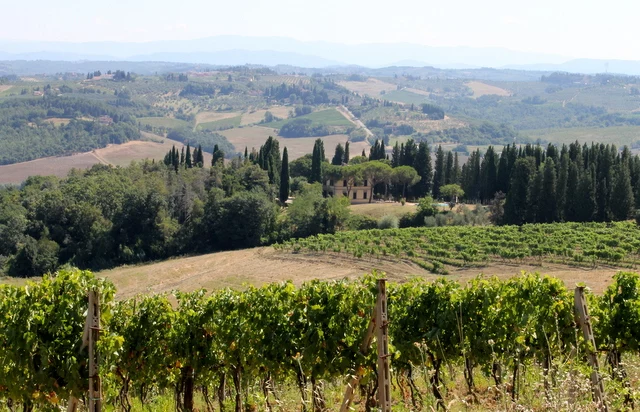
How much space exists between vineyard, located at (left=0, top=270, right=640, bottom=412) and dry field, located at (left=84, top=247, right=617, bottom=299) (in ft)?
79.4

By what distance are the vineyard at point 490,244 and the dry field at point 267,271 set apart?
114 centimetres

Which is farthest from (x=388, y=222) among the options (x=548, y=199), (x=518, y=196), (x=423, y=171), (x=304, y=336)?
(x=304, y=336)

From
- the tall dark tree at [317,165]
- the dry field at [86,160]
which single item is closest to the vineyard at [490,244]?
the tall dark tree at [317,165]

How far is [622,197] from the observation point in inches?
2156

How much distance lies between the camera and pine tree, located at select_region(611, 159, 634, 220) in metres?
54.6

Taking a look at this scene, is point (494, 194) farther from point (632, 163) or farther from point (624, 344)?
point (624, 344)

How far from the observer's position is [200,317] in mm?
12883

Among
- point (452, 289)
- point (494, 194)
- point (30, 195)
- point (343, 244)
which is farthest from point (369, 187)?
point (452, 289)

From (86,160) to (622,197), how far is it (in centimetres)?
12941

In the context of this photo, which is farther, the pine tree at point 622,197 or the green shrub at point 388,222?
the green shrub at point 388,222

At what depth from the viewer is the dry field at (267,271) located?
129 ft

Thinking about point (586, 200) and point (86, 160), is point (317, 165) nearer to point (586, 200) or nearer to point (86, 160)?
point (586, 200)

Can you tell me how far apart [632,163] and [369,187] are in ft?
87.0

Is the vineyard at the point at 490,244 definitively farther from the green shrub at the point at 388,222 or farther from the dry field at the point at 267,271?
the green shrub at the point at 388,222
